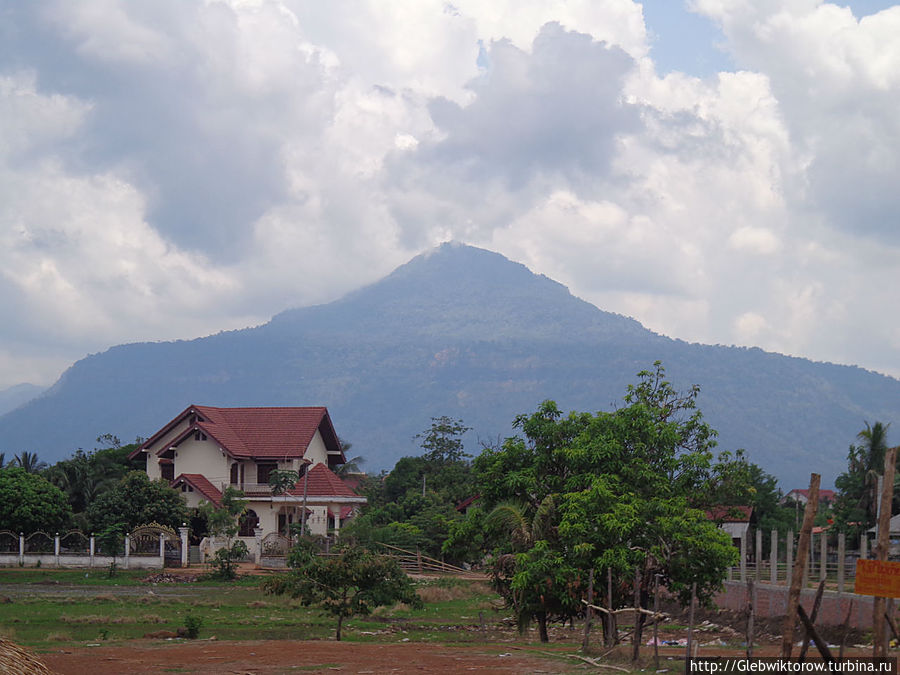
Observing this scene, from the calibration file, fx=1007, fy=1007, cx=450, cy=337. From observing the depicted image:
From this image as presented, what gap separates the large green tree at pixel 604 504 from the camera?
22016mm

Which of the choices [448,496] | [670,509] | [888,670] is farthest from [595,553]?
[448,496]

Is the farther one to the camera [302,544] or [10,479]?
[10,479]

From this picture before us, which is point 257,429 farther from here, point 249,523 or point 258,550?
point 258,550

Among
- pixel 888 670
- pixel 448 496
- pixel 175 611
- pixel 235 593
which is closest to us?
pixel 888 670

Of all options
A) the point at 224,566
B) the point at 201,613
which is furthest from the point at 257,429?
the point at 201,613

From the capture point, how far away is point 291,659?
1988cm

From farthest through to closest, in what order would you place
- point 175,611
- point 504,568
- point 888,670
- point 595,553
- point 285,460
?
point 285,460, point 175,611, point 504,568, point 595,553, point 888,670

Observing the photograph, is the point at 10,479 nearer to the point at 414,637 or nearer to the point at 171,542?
the point at 171,542

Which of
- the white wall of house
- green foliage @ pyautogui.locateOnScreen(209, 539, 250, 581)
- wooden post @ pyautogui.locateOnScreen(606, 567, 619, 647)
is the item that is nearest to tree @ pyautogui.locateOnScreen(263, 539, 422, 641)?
wooden post @ pyautogui.locateOnScreen(606, 567, 619, 647)

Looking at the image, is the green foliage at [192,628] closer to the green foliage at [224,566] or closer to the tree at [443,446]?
the green foliage at [224,566]

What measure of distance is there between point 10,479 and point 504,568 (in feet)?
113

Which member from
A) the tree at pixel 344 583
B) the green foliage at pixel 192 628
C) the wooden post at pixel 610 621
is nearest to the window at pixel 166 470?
the tree at pixel 344 583

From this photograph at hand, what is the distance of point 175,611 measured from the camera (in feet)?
103

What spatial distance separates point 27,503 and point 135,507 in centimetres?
530
